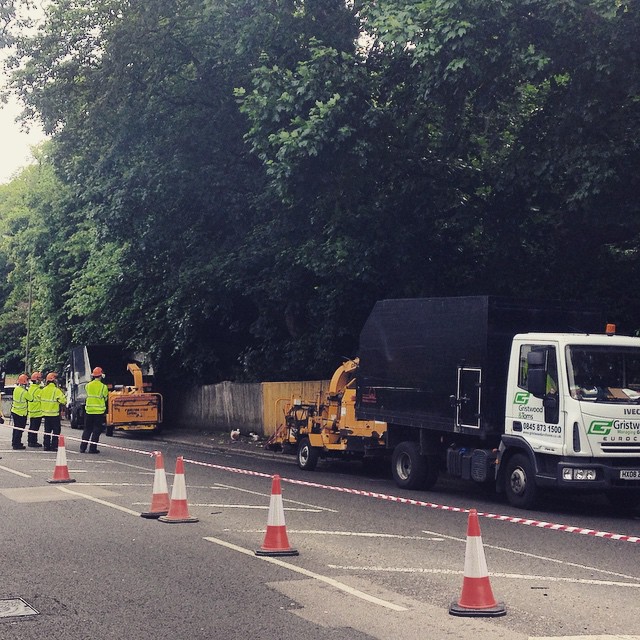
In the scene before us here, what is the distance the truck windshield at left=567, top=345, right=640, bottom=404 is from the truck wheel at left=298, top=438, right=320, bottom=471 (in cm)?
763

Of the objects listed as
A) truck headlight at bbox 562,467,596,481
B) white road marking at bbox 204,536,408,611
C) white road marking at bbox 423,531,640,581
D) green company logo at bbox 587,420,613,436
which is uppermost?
green company logo at bbox 587,420,613,436

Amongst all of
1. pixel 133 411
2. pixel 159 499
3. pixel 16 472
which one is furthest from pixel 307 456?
pixel 133 411

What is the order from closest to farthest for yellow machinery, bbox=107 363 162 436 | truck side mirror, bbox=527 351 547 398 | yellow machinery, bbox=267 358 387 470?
truck side mirror, bbox=527 351 547 398, yellow machinery, bbox=267 358 387 470, yellow machinery, bbox=107 363 162 436

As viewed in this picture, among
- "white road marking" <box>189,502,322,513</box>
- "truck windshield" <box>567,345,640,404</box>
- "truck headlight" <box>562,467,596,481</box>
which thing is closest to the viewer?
"white road marking" <box>189,502,322,513</box>

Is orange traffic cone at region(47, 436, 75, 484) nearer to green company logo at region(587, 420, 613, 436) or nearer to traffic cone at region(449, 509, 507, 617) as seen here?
green company logo at region(587, 420, 613, 436)

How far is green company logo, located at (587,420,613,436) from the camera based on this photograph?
14.3m

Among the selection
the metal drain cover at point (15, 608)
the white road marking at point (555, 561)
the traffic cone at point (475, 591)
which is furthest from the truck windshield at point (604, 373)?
the metal drain cover at point (15, 608)

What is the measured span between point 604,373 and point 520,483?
6.20ft

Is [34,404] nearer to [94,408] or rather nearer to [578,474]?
[94,408]

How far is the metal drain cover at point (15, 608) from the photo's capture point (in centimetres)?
797

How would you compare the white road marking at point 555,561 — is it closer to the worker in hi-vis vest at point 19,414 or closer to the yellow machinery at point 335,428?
the yellow machinery at point 335,428

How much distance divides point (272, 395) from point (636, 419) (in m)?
17.4

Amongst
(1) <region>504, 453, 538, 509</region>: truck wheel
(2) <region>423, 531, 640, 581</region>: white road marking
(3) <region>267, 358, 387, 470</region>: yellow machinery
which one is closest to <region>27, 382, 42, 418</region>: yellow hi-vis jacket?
(3) <region>267, 358, 387, 470</region>: yellow machinery

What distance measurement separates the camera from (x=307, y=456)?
2134cm
